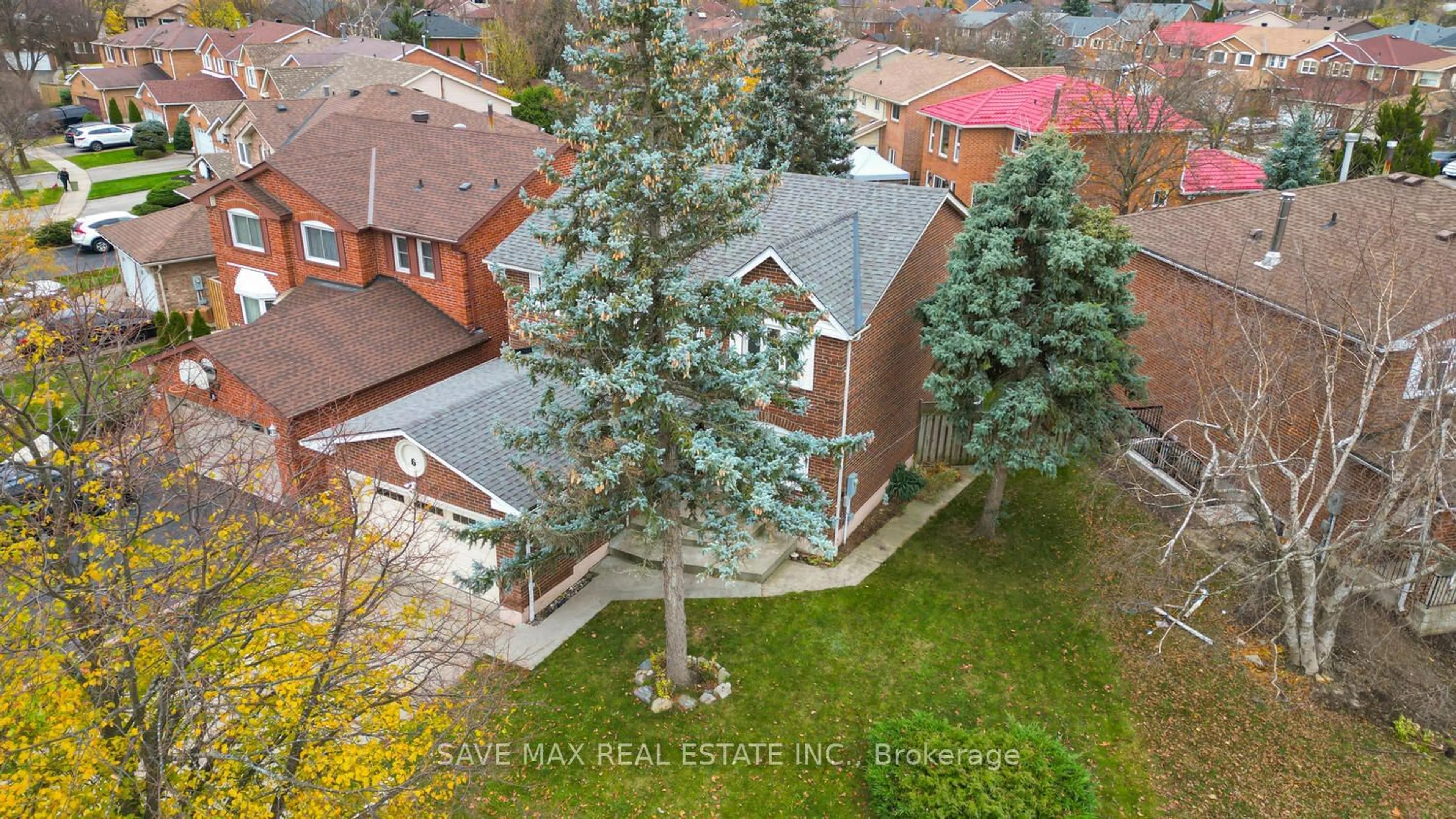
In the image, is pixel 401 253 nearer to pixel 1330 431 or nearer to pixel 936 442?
pixel 936 442

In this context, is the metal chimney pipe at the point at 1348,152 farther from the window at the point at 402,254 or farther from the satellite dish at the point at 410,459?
the window at the point at 402,254

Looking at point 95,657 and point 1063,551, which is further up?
point 95,657

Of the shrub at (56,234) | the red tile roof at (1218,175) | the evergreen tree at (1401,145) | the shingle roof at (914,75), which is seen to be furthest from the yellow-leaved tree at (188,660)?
the shingle roof at (914,75)

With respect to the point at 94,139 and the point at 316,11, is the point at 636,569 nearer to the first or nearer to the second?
the point at 94,139

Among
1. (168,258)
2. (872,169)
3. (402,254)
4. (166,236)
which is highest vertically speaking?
(872,169)

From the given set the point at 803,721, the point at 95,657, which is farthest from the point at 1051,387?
the point at 95,657

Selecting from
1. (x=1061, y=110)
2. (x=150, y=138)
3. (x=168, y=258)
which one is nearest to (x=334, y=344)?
(x=168, y=258)
